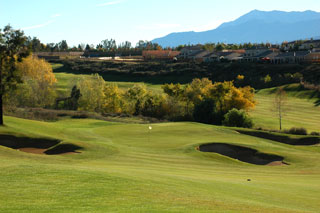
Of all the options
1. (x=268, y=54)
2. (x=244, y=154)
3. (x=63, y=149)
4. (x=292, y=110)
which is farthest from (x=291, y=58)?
(x=63, y=149)

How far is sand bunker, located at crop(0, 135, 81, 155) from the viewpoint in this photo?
35.0 metres

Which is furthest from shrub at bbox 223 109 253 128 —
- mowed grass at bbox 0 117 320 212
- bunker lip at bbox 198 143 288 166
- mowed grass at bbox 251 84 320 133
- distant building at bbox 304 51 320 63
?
distant building at bbox 304 51 320 63

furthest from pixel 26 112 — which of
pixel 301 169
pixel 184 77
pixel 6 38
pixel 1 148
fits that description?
pixel 184 77

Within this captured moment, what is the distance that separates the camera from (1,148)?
3108cm

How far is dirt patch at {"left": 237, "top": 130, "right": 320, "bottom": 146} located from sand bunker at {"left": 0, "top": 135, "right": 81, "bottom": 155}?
84.9 ft

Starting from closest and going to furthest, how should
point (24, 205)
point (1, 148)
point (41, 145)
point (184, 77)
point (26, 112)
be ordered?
point (24, 205) → point (1, 148) → point (41, 145) → point (26, 112) → point (184, 77)

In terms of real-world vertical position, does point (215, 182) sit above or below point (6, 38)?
below

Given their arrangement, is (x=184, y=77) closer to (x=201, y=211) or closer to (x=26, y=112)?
(x=26, y=112)

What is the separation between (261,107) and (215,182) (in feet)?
231

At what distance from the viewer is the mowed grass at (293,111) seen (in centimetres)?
7106

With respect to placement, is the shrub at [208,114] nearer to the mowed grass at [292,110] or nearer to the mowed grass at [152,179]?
the mowed grass at [292,110]

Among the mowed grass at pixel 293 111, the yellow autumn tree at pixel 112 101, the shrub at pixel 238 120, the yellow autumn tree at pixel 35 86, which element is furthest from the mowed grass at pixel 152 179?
the yellow autumn tree at pixel 112 101

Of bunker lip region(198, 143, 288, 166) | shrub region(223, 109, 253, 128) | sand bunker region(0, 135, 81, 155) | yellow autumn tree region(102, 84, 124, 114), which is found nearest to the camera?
sand bunker region(0, 135, 81, 155)

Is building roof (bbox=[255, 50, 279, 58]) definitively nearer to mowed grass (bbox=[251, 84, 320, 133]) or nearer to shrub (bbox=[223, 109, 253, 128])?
mowed grass (bbox=[251, 84, 320, 133])
